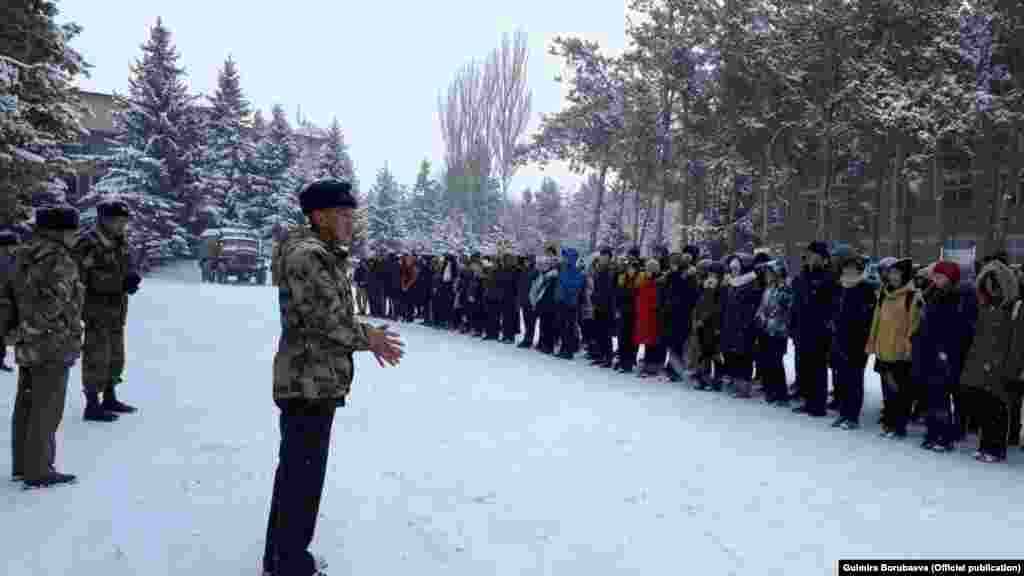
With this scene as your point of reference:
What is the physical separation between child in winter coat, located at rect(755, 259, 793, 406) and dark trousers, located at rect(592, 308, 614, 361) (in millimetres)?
3580

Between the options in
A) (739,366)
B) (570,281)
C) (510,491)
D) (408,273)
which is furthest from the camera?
(408,273)

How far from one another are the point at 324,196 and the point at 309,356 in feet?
Answer: 2.61

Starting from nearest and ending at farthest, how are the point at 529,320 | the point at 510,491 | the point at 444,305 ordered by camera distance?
the point at 510,491 → the point at 529,320 → the point at 444,305

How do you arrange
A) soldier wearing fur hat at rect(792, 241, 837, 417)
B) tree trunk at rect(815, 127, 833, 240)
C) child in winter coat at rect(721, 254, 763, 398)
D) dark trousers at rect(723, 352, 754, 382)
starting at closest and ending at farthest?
1. soldier wearing fur hat at rect(792, 241, 837, 417)
2. child in winter coat at rect(721, 254, 763, 398)
3. dark trousers at rect(723, 352, 754, 382)
4. tree trunk at rect(815, 127, 833, 240)

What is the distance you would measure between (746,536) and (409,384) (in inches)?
235

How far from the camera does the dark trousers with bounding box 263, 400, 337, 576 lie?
11.6 feet

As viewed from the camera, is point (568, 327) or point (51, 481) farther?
point (568, 327)

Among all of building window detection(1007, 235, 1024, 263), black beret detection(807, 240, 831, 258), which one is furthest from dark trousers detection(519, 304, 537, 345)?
building window detection(1007, 235, 1024, 263)

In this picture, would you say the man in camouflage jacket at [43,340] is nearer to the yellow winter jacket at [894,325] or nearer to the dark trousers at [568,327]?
the yellow winter jacket at [894,325]

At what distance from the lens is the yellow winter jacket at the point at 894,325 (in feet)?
25.3

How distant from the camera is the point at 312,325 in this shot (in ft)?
11.6

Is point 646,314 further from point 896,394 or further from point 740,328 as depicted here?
point 896,394

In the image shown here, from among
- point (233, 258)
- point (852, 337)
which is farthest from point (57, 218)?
point (233, 258)

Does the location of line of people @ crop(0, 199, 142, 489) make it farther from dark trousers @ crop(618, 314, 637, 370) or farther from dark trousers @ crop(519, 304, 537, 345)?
dark trousers @ crop(519, 304, 537, 345)
